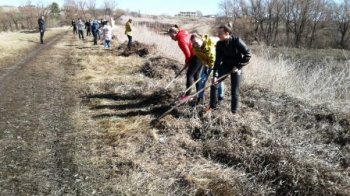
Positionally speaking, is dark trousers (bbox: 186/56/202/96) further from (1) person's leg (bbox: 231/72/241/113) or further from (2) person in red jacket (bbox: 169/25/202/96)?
(1) person's leg (bbox: 231/72/241/113)

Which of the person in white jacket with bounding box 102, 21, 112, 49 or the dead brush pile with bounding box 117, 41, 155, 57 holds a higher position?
the person in white jacket with bounding box 102, 21, 112, 49

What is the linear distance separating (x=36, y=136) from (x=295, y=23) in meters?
55.2

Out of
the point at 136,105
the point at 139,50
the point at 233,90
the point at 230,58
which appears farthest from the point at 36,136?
the point at 139,50

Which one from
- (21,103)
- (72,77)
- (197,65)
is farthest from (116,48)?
(197,65)

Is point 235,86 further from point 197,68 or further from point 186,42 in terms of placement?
point 186,42

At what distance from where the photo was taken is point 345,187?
15.6 ft

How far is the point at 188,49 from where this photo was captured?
7.66 m

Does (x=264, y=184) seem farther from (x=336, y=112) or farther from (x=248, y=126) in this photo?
(x=336, y=112)

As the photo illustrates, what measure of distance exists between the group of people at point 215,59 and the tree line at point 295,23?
45654mm

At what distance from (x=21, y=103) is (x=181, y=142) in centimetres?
435

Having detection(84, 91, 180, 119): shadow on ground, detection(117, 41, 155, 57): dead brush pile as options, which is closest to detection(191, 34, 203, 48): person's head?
detection(84, 91, 180, 119): shadow on ground

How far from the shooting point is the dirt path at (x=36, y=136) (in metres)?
5.16

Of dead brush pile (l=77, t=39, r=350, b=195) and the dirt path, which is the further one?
the dirt path

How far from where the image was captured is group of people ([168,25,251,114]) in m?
6.53
